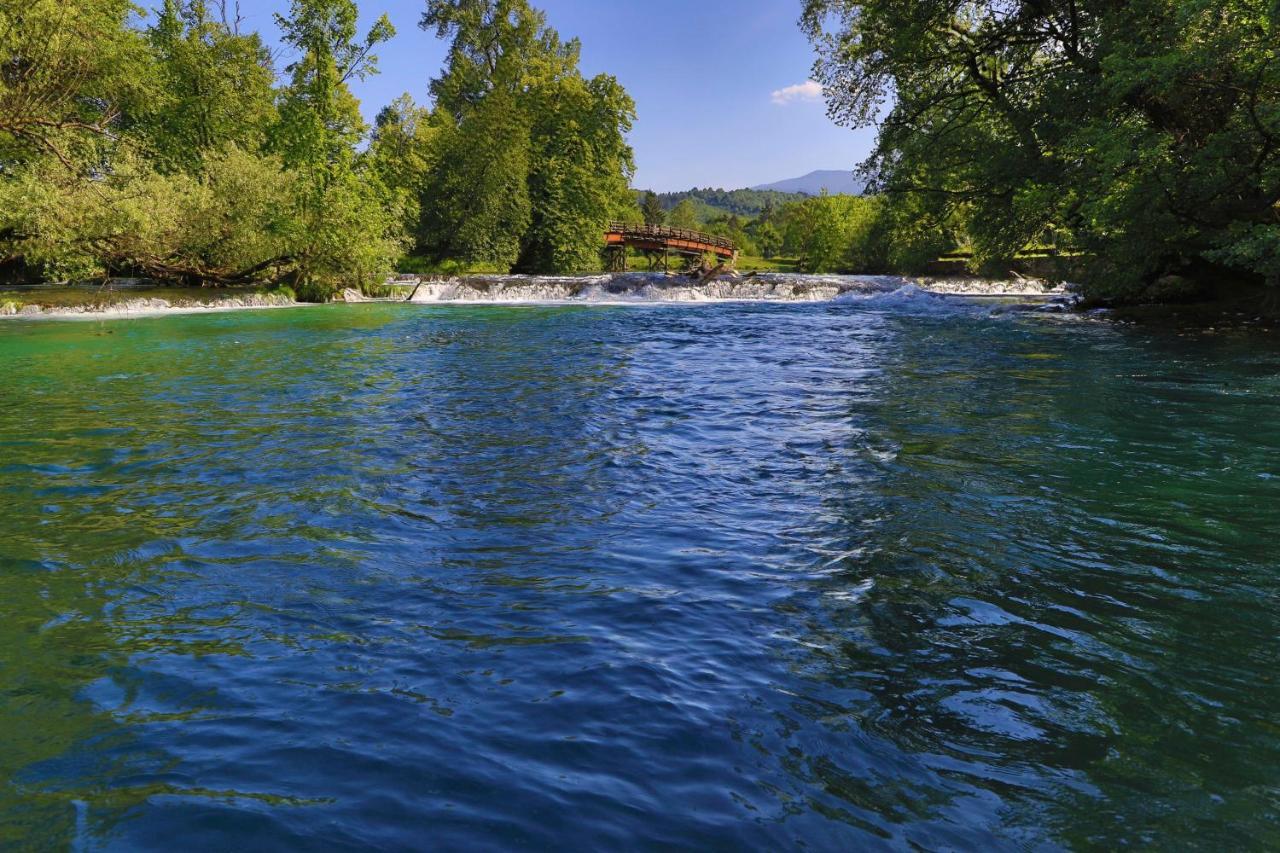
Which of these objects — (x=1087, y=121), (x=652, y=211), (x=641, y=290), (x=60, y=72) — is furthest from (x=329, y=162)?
(x=652, y=211)

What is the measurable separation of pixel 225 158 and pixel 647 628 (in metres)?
35.2

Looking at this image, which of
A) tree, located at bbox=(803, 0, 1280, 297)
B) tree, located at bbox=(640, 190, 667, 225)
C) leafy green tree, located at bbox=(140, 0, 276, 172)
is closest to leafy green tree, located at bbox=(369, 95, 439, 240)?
leafy green tree, located at bbox=(140, 0, 276, 172)

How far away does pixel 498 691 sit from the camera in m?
3.94

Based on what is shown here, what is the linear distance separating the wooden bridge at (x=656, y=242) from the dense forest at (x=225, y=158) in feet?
26.8

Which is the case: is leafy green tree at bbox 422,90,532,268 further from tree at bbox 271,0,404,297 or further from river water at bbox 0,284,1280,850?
river water at bbox 0,284,1280,850

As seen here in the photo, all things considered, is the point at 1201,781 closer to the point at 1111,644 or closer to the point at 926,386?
the point at 1111,644

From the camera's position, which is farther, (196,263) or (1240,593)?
(196,263)

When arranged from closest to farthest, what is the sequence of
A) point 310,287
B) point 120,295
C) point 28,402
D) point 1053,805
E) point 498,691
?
point 1053,805
point 498,691
point 28,402
point 120,295
point 310,287

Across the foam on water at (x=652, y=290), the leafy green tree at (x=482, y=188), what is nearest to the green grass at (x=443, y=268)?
the leafy green tree at (x=482, y=188)

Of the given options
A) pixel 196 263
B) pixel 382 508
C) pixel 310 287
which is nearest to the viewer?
pixel 382 508

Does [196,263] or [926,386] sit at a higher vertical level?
[196,263]

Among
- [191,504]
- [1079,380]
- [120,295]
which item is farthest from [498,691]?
[120,295]

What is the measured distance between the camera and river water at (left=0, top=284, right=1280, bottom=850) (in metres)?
3.08

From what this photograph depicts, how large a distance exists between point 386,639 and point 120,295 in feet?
98.5
